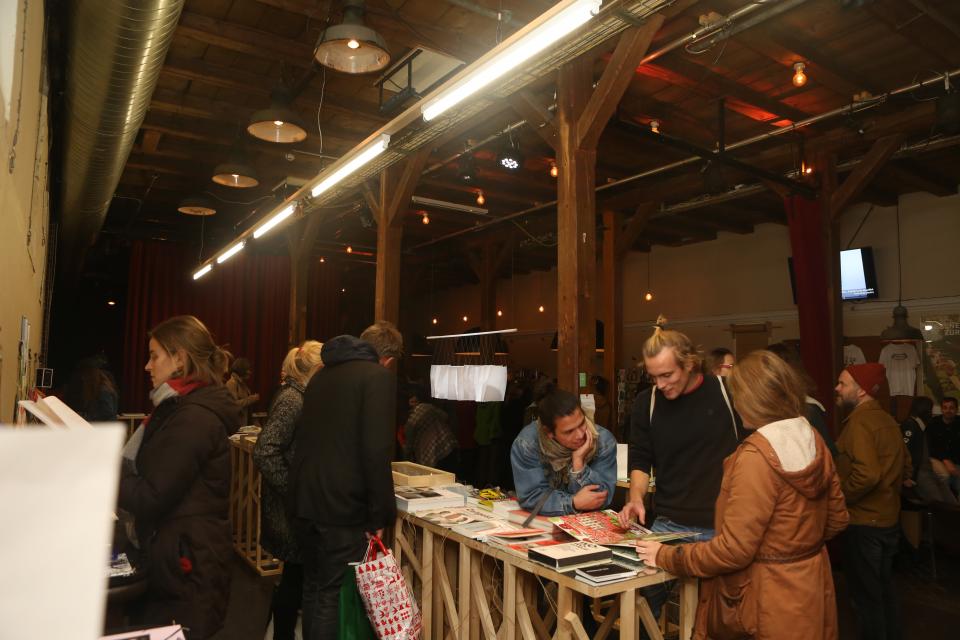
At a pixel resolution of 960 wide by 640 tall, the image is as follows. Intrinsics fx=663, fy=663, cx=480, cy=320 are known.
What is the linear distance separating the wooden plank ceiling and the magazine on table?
11.5 ft

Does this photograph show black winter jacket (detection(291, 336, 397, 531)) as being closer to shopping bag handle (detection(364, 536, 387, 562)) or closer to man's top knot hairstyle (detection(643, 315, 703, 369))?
shopping bag handle (detection(364, 536, 387, 562))

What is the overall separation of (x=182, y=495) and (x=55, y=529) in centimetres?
198

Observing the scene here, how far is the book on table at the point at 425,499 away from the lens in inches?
144

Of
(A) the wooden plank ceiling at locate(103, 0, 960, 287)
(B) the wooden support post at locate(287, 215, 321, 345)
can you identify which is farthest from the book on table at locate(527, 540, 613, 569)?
(B) the wooden support post at locate(287, 215, 321, 345)

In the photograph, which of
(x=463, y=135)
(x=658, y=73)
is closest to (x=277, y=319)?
(x=463, y=135)

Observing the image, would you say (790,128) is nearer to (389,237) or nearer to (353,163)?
(389,237)

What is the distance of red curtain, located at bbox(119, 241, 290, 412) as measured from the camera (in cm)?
1203

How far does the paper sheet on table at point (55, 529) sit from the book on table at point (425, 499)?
3.21 metres

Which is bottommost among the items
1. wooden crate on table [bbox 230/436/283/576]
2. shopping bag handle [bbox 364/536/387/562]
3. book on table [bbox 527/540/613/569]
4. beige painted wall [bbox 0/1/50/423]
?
wooden crate on table [bbox 230/436/283/576]

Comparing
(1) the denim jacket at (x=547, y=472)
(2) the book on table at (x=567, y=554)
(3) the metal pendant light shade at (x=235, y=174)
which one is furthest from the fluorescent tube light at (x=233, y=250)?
(2) the book on table at (x=567, y=554)

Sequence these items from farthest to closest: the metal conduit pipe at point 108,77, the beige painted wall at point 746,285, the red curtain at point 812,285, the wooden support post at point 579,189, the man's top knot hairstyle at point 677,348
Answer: the beige painted wall at point 746,285 → the red curtain at point 812,285 → the wooden support post at point 579,189 → the man's top knot hairstyle at point 677,348 → the metal conduit pipe at point 108,77

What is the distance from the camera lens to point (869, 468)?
12.4 feet

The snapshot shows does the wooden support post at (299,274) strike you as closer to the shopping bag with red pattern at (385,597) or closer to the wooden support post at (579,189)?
the wooden support post at (579,189)

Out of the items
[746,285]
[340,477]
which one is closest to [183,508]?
[340,477]
